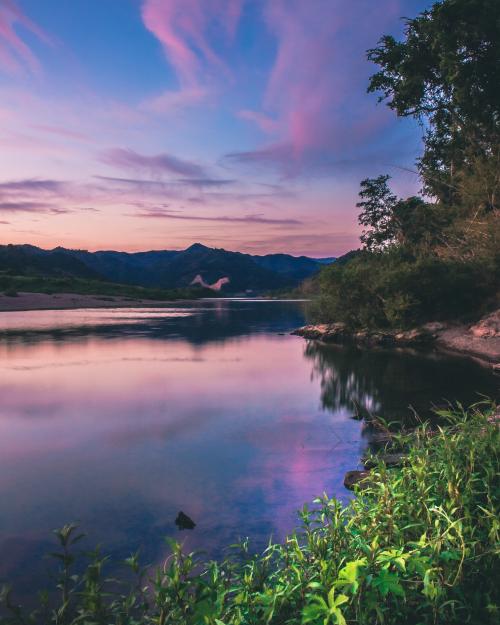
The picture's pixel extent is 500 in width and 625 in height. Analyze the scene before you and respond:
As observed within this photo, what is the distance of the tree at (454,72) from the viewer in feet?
107

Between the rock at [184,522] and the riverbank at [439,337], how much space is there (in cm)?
2419

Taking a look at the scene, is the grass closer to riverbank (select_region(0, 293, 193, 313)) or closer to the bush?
riverbank (select_region(0, 293, 193, 313))

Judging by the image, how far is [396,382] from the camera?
83.8 ft

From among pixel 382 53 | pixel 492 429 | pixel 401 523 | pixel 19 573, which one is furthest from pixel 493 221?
pixel 19 573

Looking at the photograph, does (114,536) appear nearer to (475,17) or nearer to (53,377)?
(53,377)

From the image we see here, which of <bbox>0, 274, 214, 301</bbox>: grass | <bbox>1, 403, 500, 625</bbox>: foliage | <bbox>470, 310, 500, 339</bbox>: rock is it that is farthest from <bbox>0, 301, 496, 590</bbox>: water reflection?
<bbox>0, 274, 214, 301</bbox>: grass

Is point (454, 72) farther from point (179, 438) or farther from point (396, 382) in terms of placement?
point (179, 438)

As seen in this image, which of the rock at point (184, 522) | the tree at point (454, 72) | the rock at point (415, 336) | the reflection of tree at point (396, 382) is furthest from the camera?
the rock at point (415, 336)

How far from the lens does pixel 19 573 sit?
746 cm

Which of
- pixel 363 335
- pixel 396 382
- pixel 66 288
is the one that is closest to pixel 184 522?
pixel 396 382

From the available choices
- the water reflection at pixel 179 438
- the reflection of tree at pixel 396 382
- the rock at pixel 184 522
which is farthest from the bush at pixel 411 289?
the rock at pixel 184 522

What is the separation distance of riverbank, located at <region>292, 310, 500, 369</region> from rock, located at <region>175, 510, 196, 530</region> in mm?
24193

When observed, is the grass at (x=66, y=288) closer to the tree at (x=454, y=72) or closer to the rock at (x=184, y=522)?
the tree at (x=454, y=72)

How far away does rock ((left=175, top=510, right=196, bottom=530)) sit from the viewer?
912 centimetres
